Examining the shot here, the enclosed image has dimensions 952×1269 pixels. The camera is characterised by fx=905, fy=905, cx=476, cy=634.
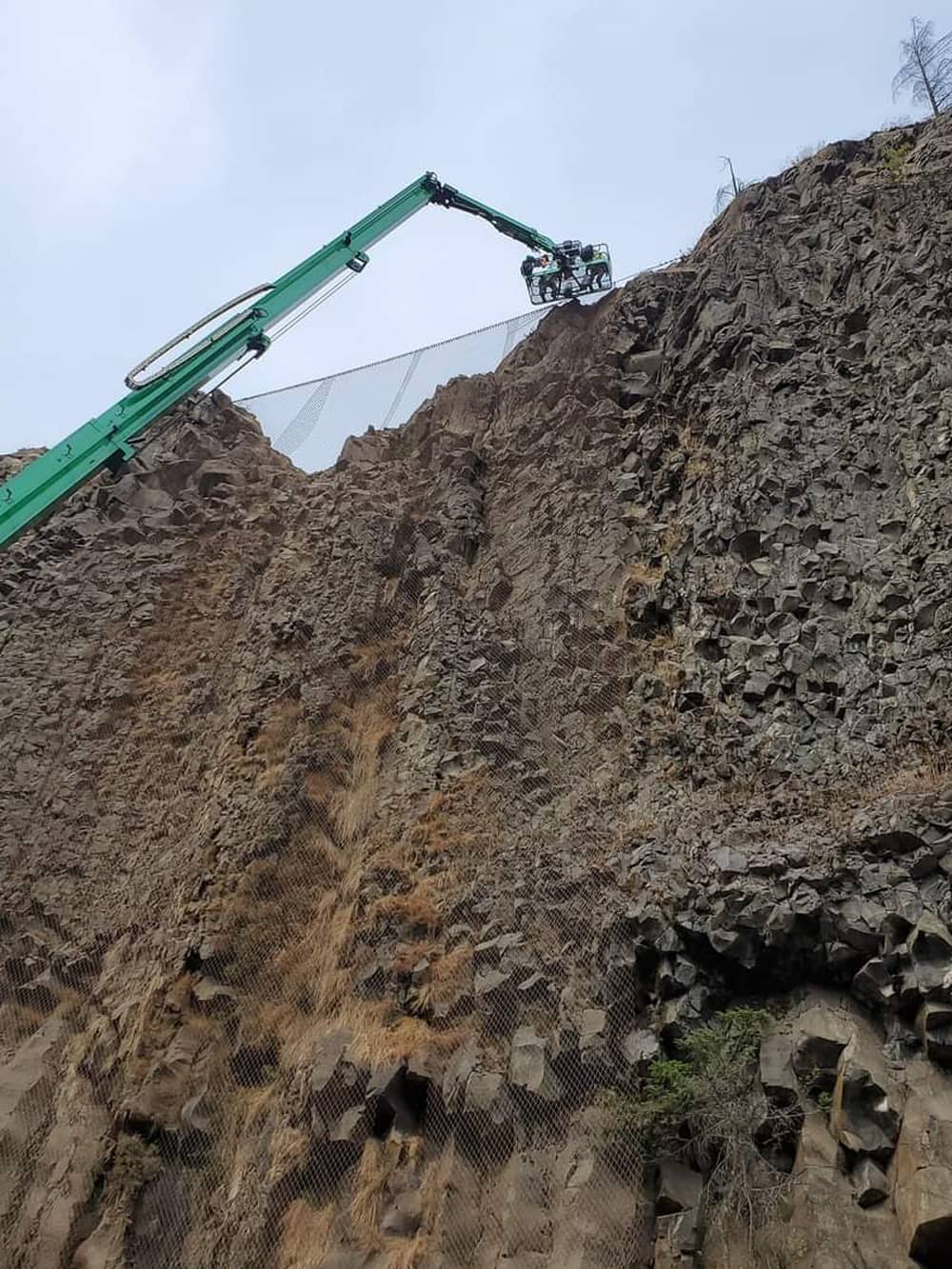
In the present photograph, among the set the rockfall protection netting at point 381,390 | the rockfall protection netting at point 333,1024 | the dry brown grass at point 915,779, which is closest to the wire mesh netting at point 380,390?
the rockfall protection netting at point 381,390

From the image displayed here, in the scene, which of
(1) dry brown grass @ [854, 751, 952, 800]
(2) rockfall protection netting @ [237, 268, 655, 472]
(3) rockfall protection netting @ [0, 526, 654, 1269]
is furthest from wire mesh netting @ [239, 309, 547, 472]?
(1) dry brown grass @ [854, 751, 952, 800]

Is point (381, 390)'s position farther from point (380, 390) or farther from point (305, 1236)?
point (305, 1236)

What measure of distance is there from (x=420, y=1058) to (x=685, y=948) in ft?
6.38

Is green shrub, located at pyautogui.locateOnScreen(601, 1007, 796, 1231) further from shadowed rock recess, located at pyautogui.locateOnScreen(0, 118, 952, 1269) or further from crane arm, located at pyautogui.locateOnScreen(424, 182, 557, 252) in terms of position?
crane arm, located at pyautogui.locateOnScreen(424, 182, 557, 252)

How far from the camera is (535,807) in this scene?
25.8ft

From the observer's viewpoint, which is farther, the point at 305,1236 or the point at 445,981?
the point at 445,981

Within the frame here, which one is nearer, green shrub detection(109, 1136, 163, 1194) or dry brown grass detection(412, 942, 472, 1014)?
green shrub detection(109, 1136, 163, 1194)

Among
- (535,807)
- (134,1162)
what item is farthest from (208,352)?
(134,1162)

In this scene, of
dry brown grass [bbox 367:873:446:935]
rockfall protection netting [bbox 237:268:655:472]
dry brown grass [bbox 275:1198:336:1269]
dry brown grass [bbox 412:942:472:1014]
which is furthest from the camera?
rockfall protection netting [bbox 237:268:655:472]

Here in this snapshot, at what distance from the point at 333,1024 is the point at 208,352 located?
8.17 m

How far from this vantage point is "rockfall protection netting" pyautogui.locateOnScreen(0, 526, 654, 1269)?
5.48m

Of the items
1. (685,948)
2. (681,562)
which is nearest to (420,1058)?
(685,948)

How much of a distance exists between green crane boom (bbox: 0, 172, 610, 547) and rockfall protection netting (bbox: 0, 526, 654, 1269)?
3.00 meters

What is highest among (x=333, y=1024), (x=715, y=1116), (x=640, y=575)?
(x=640, y=575)
